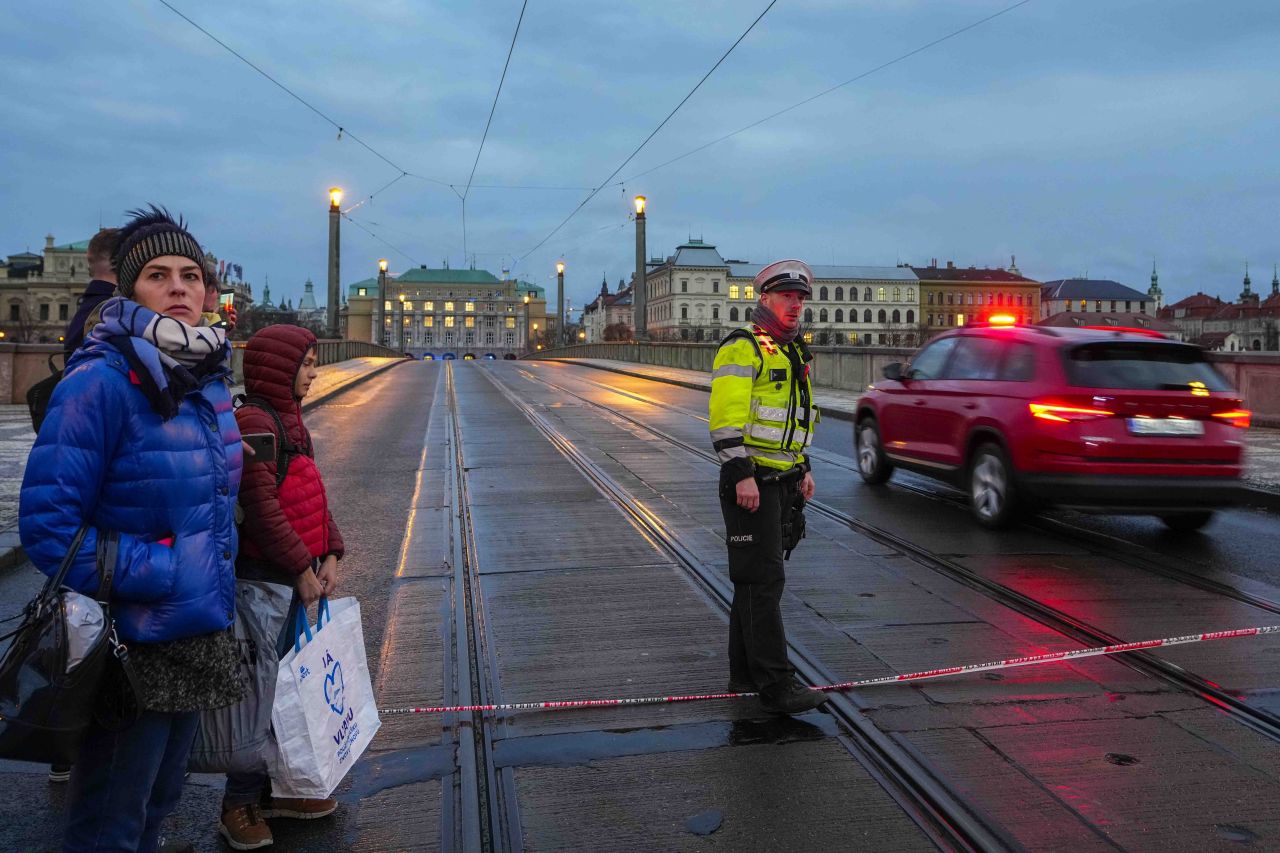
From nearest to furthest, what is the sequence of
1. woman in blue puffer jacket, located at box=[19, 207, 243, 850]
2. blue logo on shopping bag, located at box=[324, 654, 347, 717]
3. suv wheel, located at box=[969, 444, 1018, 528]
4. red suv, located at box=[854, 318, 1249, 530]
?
woman in blue puffer jacket, located at box=[19, 207, 243, 850] < blue logo on shopping bag, located at box=[324, 654, 347, 717] < red suv, located at box=[854, 318, 1249, 530] < suv wheel, located at box=[969, 444, 1018, 528]

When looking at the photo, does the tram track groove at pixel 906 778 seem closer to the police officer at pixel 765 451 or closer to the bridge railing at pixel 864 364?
the police officer at pixel 765 451

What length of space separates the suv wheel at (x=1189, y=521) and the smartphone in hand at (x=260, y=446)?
25.0 ft

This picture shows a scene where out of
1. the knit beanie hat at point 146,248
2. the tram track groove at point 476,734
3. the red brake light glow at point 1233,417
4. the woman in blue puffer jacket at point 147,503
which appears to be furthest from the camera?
the red brake light glow at point 1233,417

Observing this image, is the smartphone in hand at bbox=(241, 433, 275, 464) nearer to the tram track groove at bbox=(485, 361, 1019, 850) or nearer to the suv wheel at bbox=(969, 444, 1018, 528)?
the tram track groove at bbox=(485, 361, 1019, 850)

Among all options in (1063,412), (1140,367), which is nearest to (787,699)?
(1063,412)

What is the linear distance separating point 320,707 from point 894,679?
2.71m

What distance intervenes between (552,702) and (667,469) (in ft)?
26.0

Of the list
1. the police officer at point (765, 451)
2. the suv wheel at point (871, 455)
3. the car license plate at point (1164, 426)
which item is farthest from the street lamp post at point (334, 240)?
the police officer at point (765, 451)

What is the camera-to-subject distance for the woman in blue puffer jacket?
7.96 feet

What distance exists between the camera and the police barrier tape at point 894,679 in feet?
15.1

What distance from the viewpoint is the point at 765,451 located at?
175 inches

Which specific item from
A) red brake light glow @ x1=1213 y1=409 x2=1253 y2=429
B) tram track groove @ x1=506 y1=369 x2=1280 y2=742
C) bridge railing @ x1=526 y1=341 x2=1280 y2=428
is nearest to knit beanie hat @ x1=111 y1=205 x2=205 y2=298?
tram track groove @ x1=506 y1=369 x2=1280 y2=742

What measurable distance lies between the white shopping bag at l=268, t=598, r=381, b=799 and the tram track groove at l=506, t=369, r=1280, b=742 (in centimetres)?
351

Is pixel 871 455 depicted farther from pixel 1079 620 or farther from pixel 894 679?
pixel 894 679
